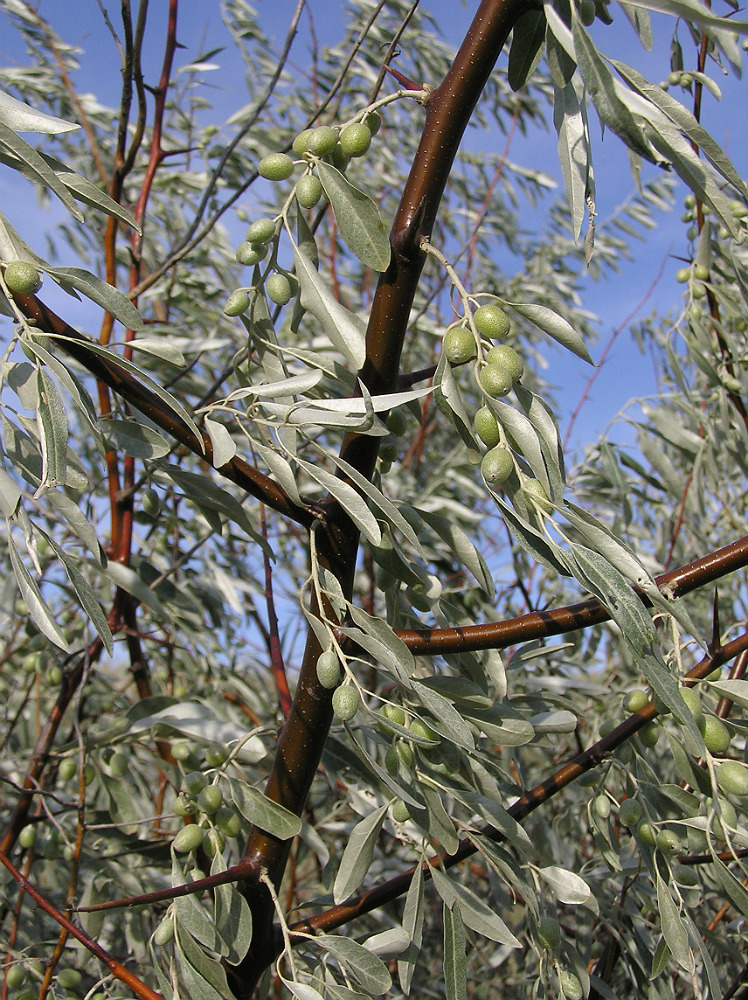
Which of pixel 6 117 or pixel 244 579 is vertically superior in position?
pixel 6 117

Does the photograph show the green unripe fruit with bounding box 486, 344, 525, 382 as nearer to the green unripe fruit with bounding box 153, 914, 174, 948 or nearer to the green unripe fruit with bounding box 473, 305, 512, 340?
the green unripe fruit with bounding box 473, 305, 512, 340

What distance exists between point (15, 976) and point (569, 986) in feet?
2.20

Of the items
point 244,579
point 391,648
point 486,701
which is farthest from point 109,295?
point 244,579

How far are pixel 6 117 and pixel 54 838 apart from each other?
3.13 ft

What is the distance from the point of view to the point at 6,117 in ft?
1.79

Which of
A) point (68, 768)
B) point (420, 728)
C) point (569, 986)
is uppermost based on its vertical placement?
point (420, 728)

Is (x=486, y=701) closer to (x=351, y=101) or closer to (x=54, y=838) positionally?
(x=54, y=838)

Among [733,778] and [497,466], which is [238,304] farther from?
[733,778]

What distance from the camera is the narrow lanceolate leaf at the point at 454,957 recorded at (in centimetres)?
60

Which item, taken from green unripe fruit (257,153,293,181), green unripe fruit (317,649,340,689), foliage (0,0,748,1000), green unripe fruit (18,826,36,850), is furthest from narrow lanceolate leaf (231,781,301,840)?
green unripe fruit (18,826,36,850)

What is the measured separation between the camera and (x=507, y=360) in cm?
53

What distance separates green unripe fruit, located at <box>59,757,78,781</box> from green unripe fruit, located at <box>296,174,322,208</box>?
89 cm

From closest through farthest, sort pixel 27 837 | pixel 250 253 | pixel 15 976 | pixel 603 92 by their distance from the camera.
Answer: pixel 603 92 → pixel 250 253 → pixel 15 976 → pixel 27 837

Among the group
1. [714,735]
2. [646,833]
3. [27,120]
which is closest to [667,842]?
[646,833]
